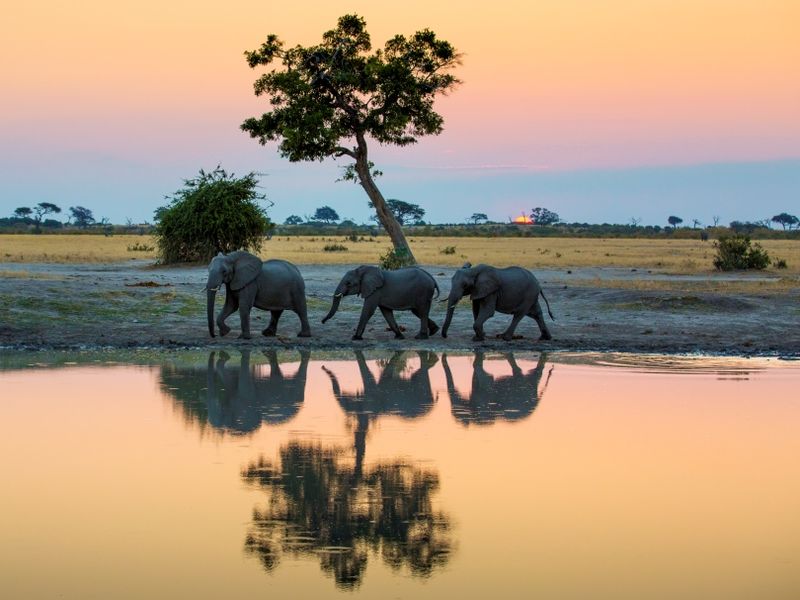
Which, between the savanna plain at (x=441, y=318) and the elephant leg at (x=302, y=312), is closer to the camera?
the savanna plain at (x=441, y=318)

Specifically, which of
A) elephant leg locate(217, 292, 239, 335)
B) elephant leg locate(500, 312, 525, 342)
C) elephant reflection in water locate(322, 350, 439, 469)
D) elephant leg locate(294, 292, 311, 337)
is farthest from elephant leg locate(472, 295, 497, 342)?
elephant leg locate(217, 292, 239, 335)

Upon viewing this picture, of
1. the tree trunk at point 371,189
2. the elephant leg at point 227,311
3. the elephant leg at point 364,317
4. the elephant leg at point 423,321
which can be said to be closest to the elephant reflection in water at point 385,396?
the elephant leg at point 364,317

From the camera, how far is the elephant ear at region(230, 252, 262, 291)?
1883cm

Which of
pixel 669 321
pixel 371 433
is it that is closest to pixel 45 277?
pixel 669 321

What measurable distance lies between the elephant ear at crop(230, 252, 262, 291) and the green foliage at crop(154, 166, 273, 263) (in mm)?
20541

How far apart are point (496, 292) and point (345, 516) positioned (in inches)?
463

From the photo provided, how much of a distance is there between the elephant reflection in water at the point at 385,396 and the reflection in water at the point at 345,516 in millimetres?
453

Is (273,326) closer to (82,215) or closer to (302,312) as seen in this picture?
(302,312)

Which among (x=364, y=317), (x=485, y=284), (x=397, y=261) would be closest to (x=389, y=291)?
(x=364, y=317)

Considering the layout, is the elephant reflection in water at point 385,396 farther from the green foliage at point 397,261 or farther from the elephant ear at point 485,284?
the green foliage at point 397,261

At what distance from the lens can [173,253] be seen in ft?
130

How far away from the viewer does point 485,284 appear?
1928cm

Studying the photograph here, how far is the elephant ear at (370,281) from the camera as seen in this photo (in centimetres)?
1928

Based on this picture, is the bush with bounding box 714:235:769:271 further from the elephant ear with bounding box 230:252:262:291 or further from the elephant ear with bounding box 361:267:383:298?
the elephant ear with bounding box 230:252:262:291
